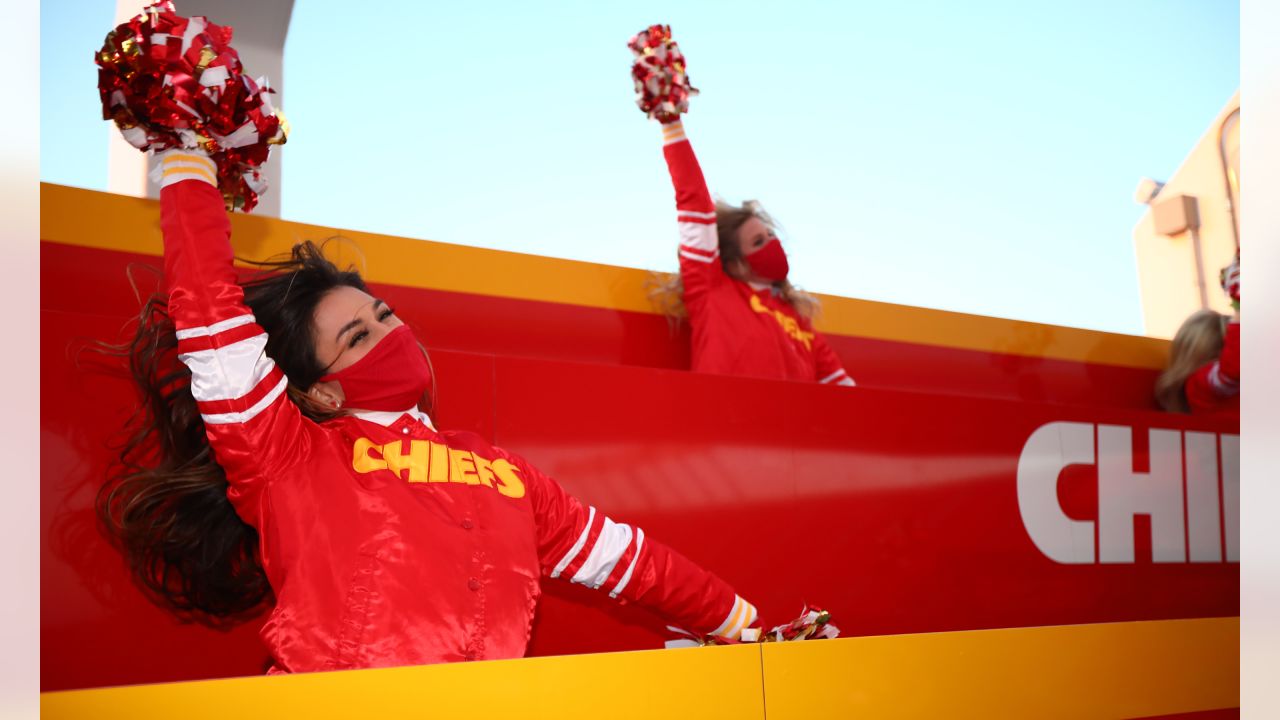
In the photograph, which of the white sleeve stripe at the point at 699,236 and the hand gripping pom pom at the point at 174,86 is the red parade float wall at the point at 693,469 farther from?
the hand gripping pom pom at the point at 174,86

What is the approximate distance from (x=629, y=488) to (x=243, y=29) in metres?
1.89

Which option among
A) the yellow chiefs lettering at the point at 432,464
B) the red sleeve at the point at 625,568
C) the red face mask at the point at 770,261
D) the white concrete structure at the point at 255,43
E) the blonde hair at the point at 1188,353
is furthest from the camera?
the blonde hair at the point at 1188,353

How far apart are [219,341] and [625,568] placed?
569mm

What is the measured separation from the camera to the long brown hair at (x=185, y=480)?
134cm

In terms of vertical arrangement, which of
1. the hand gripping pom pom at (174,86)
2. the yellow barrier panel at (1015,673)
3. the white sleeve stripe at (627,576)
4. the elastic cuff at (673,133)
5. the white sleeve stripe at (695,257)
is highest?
the elastic cuff at (673,133)

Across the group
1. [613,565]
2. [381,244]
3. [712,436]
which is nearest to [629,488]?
[712,436]

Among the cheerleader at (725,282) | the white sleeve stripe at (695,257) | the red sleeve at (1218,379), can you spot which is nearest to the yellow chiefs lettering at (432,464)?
the cheerleader at (725,282)

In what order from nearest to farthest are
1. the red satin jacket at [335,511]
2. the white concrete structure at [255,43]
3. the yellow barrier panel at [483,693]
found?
the yellow barrier panel at [483,693] → the red satin jacket at [335,511] → the white concrete structure at [255,43]

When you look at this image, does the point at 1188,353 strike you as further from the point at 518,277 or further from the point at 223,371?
the point at 223,371

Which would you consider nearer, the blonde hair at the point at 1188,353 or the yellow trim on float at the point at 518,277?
the yellow trim on float at the point at 518,277

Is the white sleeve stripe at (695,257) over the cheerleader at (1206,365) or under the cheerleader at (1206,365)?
over

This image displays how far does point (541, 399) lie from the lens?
179 cm

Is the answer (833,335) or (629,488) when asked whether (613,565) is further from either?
(833,335)

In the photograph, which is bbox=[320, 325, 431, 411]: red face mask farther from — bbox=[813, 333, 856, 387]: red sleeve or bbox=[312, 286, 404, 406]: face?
bbox=[813, 333, 856, 387]: red sleeve
